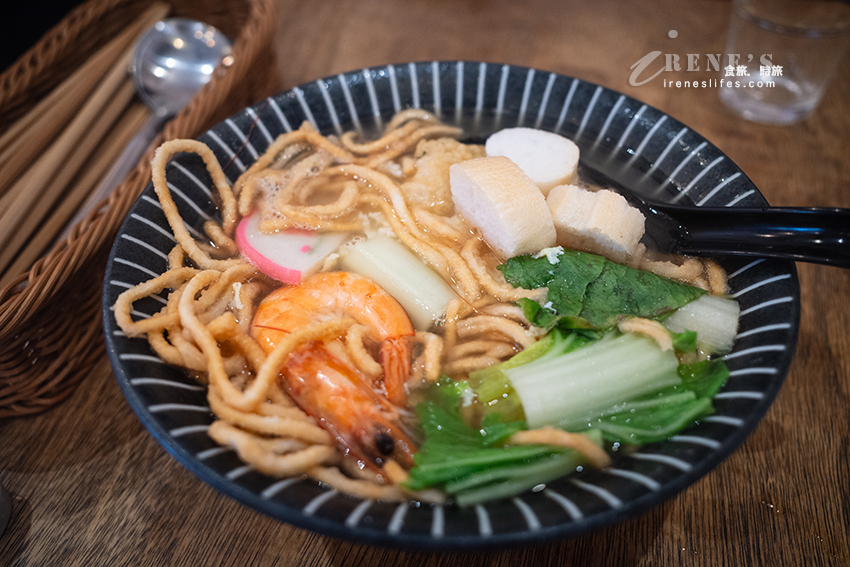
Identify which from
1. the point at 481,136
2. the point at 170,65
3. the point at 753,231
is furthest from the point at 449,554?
the point at 170,65

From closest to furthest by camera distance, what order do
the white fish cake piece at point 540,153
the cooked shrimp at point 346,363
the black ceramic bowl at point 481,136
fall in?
the black ceramic bowl at point 481,136, the cooked shrimp at point 346,363, the white fish cake piece at point 540,153

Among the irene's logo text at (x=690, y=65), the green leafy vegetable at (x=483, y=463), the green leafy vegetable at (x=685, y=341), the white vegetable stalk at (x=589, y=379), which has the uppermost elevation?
the irene's logo text at (x=690, y=65)

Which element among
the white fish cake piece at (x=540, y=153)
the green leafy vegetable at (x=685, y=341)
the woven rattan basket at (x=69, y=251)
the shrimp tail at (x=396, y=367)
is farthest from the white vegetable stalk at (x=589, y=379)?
the woven rattan basket at (x=69, y=251)

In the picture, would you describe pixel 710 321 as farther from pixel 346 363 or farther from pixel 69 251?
pixel 69 251

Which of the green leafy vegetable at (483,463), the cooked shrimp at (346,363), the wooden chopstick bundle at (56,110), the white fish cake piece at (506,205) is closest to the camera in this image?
the green leafy vegetable at (483,463)

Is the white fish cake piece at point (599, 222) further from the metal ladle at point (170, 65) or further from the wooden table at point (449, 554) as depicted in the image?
the metal ladle at point (170, 65)

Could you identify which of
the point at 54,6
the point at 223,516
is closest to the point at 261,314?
the point at 223,516

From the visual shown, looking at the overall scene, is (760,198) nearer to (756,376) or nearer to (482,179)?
Result: (756,376)
